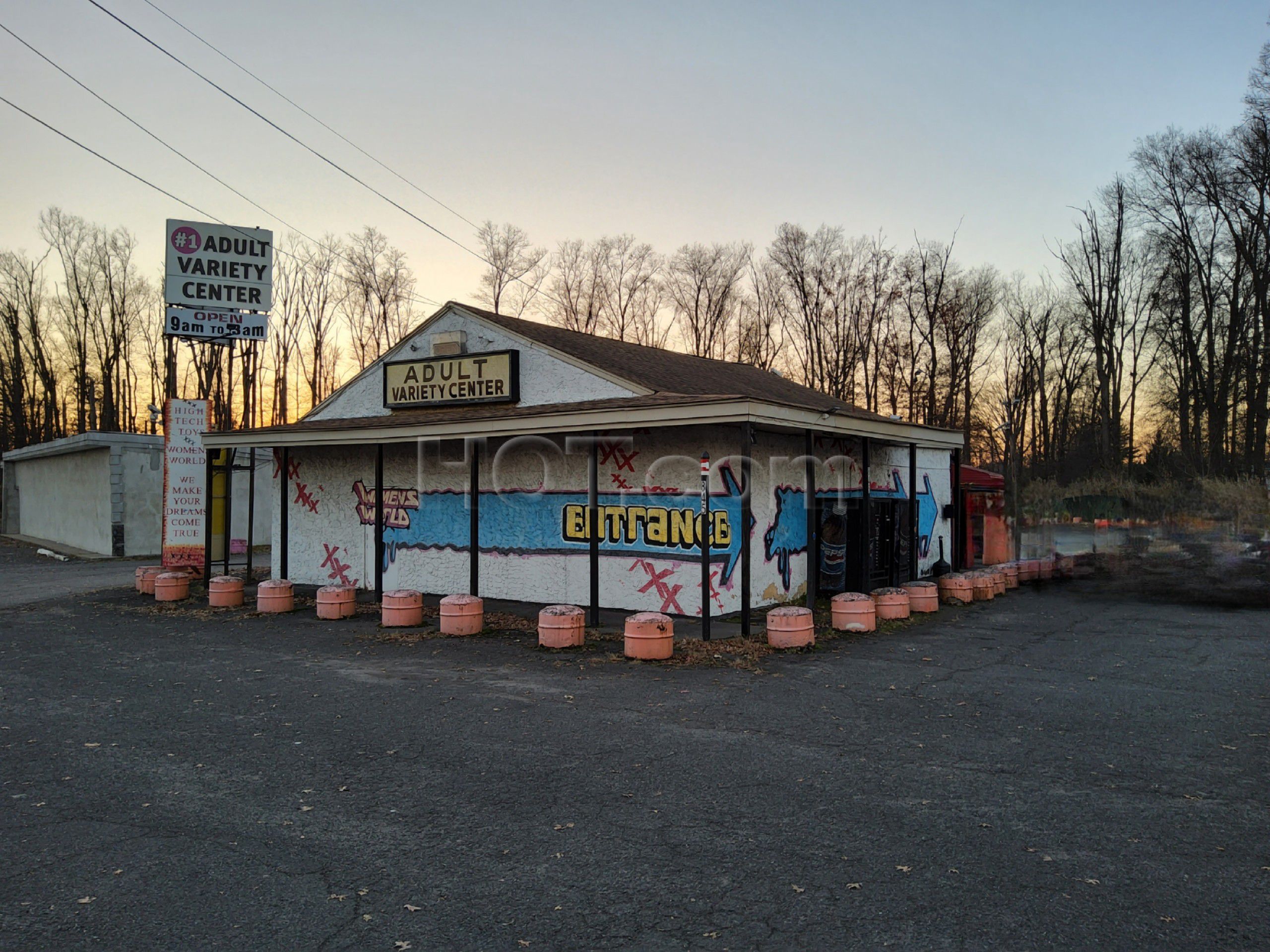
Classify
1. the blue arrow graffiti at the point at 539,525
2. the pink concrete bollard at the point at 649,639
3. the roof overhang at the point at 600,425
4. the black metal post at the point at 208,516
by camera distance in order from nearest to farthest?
the pink concrete bollard at the point at 649,639, the roof overhang at the point at 600,425, the blue arrow graffiti at the point at 539,525, the black metal post at the point at 208,516

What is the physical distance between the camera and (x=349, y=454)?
56.9 feet

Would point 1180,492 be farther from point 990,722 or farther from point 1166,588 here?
point 990,722

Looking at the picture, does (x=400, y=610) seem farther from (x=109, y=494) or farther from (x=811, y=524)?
(x=109, y=494)

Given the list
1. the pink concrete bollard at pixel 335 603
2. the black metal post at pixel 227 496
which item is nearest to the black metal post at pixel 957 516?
the pink concrete bollard at pixel 335 603

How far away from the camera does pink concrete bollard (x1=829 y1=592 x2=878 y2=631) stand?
1198cm

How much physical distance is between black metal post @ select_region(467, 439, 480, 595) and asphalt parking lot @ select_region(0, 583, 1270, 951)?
3606 millimetres

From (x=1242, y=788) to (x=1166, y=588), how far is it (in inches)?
542

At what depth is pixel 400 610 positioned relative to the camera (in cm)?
1297

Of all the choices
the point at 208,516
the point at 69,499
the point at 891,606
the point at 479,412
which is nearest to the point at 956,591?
the point at 891,606

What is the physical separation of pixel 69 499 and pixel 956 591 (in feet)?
101

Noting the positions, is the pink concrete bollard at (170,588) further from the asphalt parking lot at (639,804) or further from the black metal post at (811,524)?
the black metal post at (811,524)

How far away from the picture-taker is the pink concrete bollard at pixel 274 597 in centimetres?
1459

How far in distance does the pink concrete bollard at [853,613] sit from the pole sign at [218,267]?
16304 millimetres

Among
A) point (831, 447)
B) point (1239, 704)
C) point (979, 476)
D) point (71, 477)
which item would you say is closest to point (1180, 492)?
point (979, 476)
